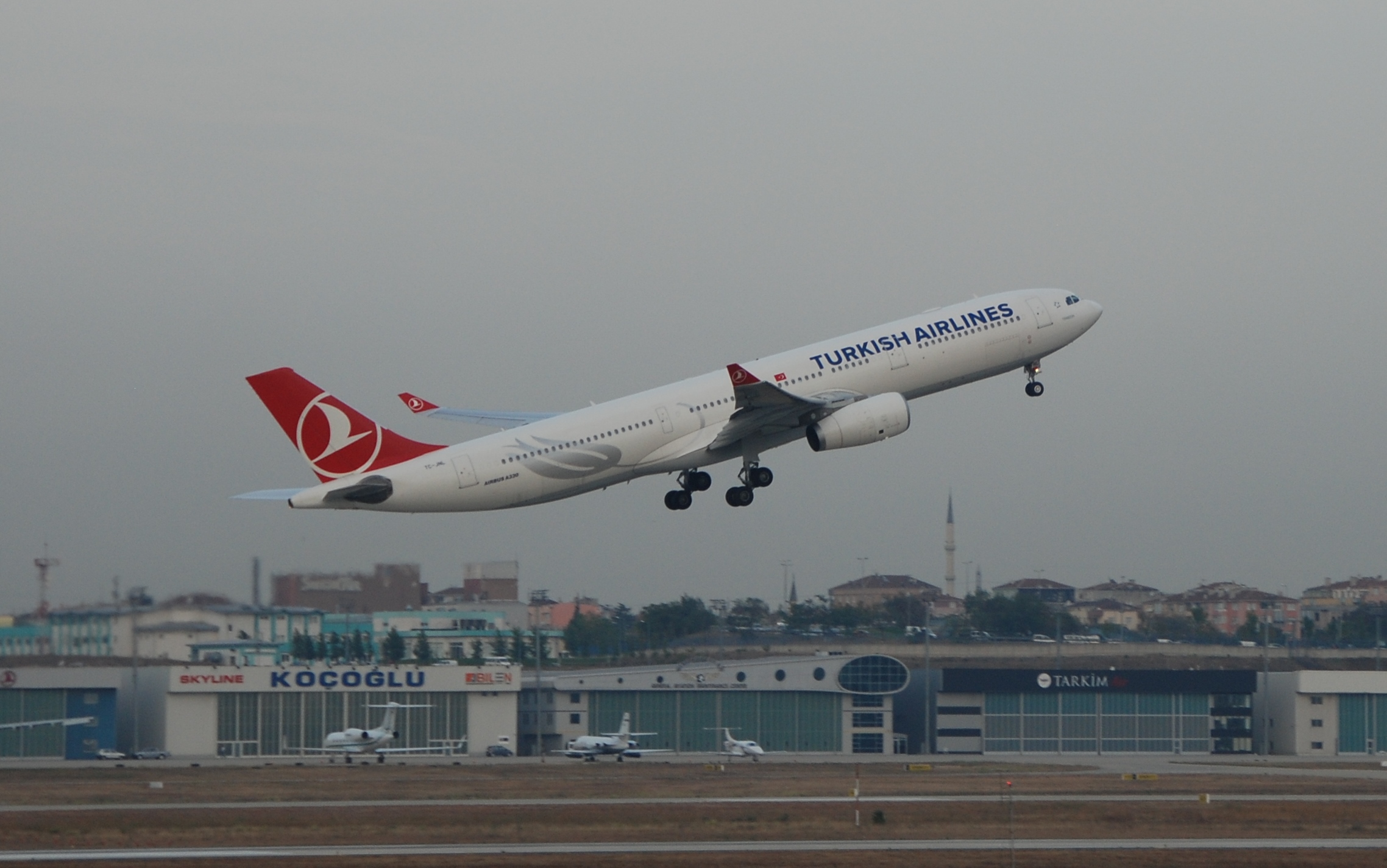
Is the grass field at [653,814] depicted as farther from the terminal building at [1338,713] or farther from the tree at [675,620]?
the tree at [675,620]

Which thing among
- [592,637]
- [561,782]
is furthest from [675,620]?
[561,782]

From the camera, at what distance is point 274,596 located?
74625mm

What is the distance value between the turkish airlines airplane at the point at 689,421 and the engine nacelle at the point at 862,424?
0.04 meters

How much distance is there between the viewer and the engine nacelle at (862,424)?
5722 cm

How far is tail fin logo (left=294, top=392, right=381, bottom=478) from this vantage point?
52625 millimetres

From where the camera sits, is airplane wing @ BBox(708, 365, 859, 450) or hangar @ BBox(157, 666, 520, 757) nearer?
airplane wing @ BBox(708, 365, 859, 450)

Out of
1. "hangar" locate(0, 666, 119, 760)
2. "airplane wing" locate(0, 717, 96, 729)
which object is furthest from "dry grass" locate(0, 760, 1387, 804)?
"hangar" locate(0, 666, 119, 760)

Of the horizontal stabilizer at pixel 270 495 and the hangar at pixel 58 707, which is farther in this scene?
the hangar at pixel 58 707

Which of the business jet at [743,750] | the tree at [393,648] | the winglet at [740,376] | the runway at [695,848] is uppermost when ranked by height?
the winglet at [740,376]

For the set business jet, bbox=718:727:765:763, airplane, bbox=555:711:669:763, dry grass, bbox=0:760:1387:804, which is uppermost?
dry grass, bbox=0:760:1387:804

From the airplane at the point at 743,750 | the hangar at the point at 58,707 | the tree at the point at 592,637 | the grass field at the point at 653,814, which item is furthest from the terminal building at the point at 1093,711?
the hangar at the point at 58,707

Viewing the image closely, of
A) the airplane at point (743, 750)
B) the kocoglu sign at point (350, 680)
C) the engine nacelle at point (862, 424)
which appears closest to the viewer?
the engine nacelle at point (862, 424)

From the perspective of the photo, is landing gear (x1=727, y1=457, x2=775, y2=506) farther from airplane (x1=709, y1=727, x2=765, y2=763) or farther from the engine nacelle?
airplane (x1=709, y1=727, x2=765, y2=763)

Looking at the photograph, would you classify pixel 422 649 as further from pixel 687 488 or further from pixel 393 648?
pixel 687 488
